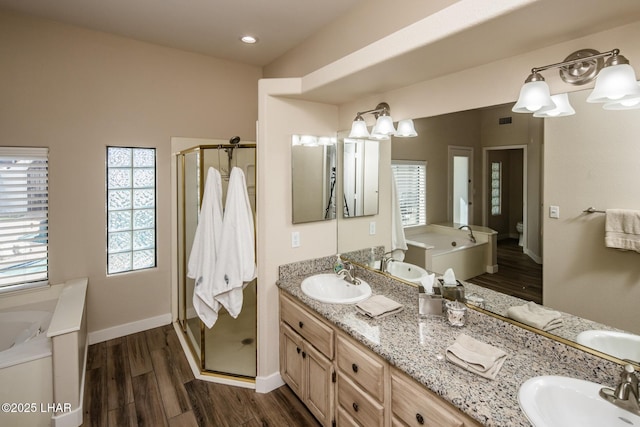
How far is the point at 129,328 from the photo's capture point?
3244mm

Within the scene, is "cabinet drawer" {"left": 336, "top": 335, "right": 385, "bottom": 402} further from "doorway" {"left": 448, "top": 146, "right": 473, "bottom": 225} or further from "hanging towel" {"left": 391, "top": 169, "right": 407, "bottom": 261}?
"doorway" {"left": 448, "top": 146, "right": 473, "bottom": 225}

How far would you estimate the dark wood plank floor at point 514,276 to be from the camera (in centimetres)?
152

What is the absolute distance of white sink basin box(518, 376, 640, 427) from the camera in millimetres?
1035

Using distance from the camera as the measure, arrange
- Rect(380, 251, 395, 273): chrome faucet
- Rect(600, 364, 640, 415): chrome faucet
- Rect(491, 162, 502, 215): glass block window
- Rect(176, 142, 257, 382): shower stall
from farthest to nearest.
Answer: Rect(176, 142, 257, 382): shower stall, Rect(380, 251, 395, 273): chrome faucet, Rect(491, 162, 502, 215): glass block window, Rect(600, 364, 640, 415): chrome faucet

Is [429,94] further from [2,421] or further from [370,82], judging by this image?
[2,421]

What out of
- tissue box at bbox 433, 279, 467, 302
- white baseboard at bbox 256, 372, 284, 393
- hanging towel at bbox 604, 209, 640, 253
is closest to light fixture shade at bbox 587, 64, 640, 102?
hanging towel at bbox 604, 209, 640, 253

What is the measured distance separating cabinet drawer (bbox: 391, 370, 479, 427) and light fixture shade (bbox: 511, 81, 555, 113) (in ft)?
4.12

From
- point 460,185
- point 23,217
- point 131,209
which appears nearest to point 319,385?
point 460,185

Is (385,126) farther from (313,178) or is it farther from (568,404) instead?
(568,404)

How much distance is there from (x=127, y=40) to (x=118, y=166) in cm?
123

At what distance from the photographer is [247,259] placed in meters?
2.40

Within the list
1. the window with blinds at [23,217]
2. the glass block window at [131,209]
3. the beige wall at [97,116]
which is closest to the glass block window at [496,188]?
the beige wall at [97,116]

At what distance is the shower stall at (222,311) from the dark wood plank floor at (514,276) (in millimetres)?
1723

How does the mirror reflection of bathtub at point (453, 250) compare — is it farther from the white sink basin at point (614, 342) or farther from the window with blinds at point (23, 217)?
the window with blinds at point (23, 217)
